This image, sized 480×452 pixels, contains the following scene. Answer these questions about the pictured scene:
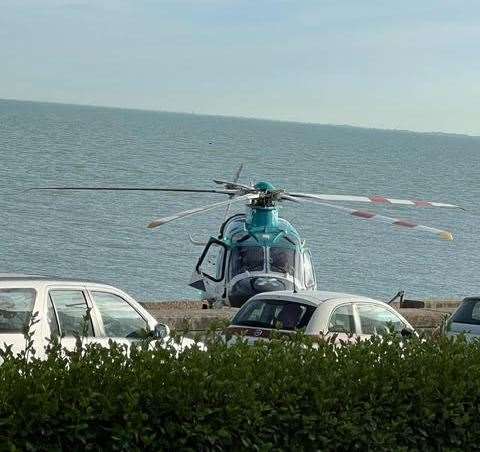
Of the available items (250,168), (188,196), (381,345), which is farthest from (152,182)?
(381,345)

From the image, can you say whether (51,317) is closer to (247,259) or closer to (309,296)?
(309,296)

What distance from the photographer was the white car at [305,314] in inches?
561

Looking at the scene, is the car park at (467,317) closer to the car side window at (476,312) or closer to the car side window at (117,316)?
the car side window at (476,312)

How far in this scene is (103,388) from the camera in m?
6.97

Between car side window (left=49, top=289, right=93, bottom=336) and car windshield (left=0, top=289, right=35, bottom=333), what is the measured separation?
0.25m

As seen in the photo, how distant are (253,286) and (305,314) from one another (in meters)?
9.94

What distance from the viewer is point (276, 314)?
47.6 feet

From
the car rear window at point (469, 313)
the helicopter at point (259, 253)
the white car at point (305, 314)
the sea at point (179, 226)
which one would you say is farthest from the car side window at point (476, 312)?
the sea at point (179, 226)

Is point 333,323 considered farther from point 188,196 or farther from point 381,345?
point 188,196

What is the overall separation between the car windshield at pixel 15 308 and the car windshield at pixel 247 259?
13726 mm

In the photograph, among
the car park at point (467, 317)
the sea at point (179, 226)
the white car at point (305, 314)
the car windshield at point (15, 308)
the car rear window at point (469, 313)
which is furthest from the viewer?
the sea at point (179, 226)

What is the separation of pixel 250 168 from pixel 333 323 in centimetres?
9724

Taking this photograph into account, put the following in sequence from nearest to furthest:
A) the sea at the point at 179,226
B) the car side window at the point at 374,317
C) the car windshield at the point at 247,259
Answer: the car side window at the point at 374,317 < the car windshield at the point at 247,259 < the sea at the point at 179,226

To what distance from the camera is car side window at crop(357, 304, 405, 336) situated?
15.1 m
